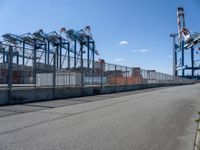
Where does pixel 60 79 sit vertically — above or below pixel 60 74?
below

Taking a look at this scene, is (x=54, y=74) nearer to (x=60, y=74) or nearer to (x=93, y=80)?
(x=60, y=74)

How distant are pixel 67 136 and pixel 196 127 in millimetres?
3877

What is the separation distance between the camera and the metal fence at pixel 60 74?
13.8 m

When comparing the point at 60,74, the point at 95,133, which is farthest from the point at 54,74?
the point at 95,133

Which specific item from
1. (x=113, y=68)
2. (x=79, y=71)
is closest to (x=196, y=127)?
(x=79, y=71)

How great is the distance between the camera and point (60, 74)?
61.4 ft

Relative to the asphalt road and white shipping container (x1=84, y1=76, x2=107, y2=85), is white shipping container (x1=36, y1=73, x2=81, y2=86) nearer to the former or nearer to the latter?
white shipping container (x1=84, y1=76, x2=107, y2=85)

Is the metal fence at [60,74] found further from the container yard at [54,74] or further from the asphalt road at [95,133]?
the asphalt road at [95,133]

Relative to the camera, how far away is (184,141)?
6.20m

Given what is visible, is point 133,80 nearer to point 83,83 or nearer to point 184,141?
point 83,83

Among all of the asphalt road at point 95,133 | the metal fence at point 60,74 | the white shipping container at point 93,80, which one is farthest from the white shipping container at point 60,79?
the asphalt road at point 95,133

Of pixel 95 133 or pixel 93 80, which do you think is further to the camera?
pixel 93 80

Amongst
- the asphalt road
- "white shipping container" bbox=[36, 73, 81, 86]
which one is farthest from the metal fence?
the asphalt road

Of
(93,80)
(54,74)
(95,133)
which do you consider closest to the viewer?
(95,133)
